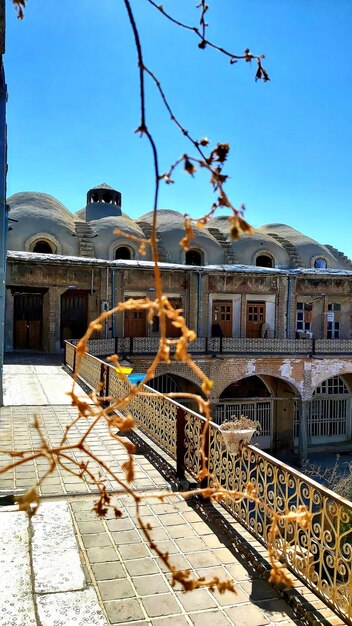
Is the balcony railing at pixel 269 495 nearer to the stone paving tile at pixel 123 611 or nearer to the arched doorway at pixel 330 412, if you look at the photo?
the stone paving tile at pixel 123 611

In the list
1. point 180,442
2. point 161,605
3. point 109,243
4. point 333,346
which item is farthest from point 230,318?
point 161,605

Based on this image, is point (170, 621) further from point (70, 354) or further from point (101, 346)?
point (101, 346)

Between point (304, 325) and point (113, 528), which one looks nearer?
point (113, 528)

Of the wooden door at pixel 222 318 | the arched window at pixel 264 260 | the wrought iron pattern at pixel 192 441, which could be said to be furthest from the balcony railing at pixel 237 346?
the wrought iron pattern at pixel 192 441

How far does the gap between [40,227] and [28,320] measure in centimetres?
514

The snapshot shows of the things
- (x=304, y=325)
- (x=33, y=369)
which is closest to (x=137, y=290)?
(x=33, y=369)

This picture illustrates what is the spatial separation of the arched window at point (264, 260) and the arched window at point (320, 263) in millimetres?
3330

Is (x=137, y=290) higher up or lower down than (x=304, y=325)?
higher up

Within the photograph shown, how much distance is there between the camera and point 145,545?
439 centimetres

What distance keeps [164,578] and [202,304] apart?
1780 cm

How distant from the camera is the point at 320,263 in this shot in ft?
98.3

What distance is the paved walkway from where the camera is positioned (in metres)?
3.39

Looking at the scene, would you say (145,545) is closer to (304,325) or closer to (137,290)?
(137,290)

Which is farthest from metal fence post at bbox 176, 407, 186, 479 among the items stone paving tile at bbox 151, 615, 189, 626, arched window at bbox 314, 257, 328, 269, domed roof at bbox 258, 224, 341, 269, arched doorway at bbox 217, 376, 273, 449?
arched window at bbox 314, 257, 328, 269
